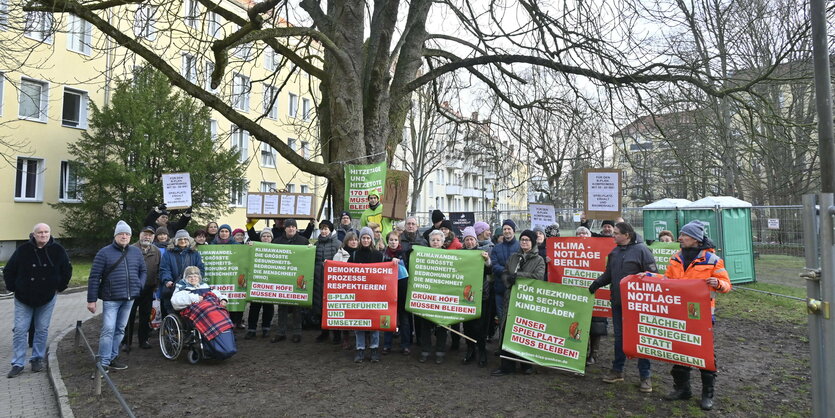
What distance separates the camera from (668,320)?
211 inches

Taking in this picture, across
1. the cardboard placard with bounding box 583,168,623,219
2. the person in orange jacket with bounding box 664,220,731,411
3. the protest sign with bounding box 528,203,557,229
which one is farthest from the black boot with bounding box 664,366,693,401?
the protest sign with bounding box 528,203,557,229

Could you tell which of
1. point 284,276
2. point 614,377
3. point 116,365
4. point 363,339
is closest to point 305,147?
point 284,276

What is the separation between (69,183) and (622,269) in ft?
84.2

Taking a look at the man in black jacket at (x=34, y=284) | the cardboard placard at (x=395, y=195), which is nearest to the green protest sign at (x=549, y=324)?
the cardboard placard at (x=395, y=195)

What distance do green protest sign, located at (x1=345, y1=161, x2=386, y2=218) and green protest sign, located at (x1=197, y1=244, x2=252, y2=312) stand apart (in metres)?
2.12

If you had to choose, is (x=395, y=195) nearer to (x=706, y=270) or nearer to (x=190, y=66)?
(x=190, y=66)

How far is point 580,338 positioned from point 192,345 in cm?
509

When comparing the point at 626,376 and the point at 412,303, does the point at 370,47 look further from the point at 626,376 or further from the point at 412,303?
the point at 626,376

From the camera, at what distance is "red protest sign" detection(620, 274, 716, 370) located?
5.16 m

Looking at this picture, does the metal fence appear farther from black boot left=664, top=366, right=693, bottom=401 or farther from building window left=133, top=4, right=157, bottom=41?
building window left=133, top=4, right=157, bottom=41

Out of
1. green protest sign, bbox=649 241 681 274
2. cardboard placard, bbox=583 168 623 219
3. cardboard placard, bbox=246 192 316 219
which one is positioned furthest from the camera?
cardboard placard, bbox=246 192 316 219

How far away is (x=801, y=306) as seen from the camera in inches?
446

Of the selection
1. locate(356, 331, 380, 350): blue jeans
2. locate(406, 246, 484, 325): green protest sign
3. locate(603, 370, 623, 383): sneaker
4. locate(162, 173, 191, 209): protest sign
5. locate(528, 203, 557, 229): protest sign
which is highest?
locate(162, 173, 191, 209): protest sign

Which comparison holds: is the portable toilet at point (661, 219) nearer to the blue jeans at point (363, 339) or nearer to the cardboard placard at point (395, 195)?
the cardboard placard at point (395, 195)
